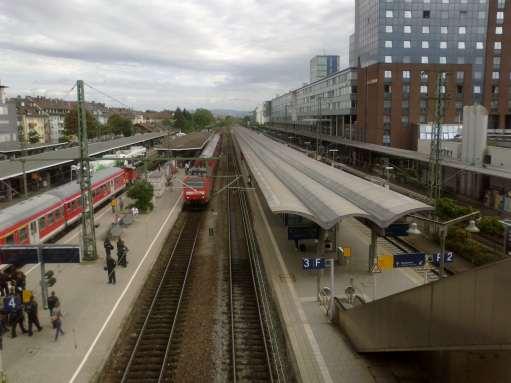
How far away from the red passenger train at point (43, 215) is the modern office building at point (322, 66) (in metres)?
168

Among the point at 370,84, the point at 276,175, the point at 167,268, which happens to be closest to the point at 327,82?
the point at 370,84

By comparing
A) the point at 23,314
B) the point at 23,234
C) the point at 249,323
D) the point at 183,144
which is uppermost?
the point at 183,144

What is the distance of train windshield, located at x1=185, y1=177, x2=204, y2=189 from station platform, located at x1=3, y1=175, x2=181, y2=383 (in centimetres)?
892

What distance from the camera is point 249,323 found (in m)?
14.4

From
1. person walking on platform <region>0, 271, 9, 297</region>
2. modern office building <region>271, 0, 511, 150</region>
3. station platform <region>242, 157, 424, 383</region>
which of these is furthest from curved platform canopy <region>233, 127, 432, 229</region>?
modern office building <region>271, 0, 511, 150</region>

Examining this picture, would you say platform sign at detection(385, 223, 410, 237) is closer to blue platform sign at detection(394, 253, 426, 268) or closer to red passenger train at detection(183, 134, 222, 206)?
blue platform sign at detection(394, 253, 426, 268)

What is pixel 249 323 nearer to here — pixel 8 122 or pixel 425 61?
pixel 425 61

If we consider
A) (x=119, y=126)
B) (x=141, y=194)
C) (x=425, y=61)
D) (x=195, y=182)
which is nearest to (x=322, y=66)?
(x=119, y=126)

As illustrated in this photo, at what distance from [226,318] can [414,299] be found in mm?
7496

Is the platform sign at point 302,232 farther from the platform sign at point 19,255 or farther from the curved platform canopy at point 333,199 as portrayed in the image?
the platform sign at point 19,255

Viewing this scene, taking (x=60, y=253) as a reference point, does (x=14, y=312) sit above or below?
below

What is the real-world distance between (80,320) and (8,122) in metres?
63.8

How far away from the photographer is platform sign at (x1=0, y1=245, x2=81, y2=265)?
14938 mm

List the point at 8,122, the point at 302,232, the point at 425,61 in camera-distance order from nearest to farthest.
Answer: the point at 302,232 → the point at 425,61 → the point at 8,122
